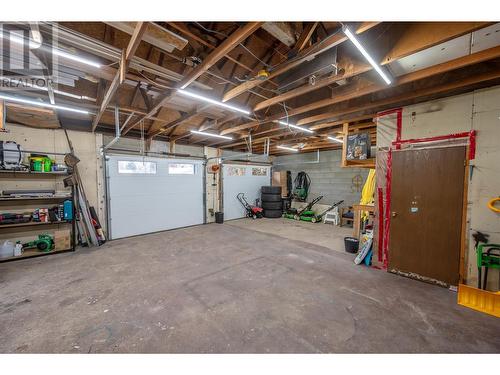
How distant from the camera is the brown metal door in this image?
2648mm

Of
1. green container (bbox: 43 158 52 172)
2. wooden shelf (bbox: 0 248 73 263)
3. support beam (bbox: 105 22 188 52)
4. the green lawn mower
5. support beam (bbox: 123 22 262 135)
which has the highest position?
support beam (bbox: 105 22 188 52)

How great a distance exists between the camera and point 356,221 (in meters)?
4.42

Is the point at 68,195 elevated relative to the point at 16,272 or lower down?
elevated

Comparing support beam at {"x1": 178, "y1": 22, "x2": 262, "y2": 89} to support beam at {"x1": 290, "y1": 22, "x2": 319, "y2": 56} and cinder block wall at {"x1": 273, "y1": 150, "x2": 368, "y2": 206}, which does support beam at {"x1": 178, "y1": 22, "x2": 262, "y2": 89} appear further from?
cinder block wall at {"x1": 273, "y1": 150, "x2": 368, "y2": 206}

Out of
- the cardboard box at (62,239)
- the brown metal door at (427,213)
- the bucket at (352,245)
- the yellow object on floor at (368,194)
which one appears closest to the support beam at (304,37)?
the brown metal door at (427,213)

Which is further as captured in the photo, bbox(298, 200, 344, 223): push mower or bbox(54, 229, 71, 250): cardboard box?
bbox(298, 200, 344, 223): push mower

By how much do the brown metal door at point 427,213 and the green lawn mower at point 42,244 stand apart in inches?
253

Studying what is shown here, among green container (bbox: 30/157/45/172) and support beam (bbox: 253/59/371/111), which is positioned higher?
support beam (bbox: 253/59/371/111)

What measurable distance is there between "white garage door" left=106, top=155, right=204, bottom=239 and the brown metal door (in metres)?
5.44

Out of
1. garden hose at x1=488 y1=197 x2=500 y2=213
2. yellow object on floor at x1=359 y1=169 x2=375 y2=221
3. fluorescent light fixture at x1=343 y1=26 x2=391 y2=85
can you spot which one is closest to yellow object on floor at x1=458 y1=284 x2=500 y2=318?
garden hose at x1=488 y1=197 x2=500 y2=213

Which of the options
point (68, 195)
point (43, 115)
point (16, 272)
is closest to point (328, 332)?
point (16, 272)

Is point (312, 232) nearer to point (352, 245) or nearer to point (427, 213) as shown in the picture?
point (352, 245)
